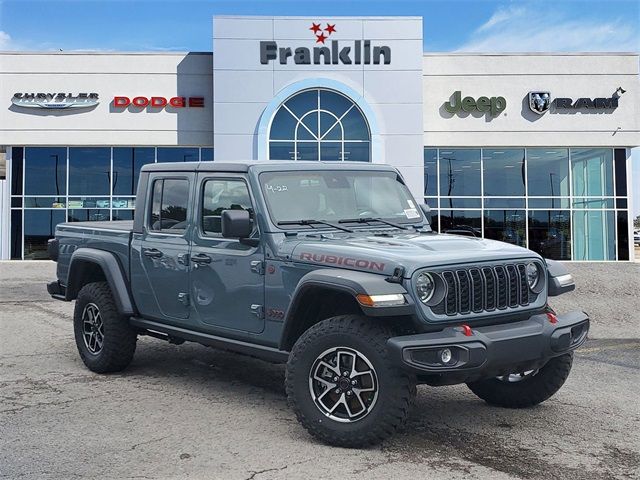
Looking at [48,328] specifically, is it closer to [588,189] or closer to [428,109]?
[428,109]

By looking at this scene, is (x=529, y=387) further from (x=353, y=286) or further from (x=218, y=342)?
(x=218, y=342)

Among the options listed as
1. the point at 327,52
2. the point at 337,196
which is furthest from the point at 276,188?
the point at 327,52

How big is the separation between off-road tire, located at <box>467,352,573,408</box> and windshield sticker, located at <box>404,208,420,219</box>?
154cm

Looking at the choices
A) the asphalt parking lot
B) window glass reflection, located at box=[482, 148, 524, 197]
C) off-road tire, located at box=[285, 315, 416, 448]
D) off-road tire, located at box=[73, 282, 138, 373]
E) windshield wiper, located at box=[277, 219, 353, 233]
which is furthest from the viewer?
window glass reflection, located at box=[482, 148, 524, 197]

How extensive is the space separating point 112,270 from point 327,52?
2159 cm

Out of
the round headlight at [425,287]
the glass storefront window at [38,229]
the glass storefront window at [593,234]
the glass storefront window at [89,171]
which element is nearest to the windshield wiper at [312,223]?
the round headlight at [425,287]

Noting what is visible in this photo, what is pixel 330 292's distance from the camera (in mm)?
4938

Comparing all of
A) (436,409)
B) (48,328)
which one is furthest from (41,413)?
(48,328)

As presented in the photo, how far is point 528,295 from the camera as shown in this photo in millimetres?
5148

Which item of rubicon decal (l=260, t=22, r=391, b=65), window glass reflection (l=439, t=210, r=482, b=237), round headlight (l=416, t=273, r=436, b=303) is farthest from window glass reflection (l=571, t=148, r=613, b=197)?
round headlight (l=416, t=273, r=436, b=303)

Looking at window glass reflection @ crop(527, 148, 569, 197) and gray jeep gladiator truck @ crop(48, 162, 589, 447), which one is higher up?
window glass reflection @ crop(527, 148, 569, 197)

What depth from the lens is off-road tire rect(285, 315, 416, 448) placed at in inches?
175

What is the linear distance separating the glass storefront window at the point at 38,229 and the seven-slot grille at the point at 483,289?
84.5ft

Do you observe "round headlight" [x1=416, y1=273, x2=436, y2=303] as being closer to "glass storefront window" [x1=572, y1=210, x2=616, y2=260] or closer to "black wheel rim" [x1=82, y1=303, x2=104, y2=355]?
"black wheel rim" [x1=82, y1=303, x2=104, y2=355]
